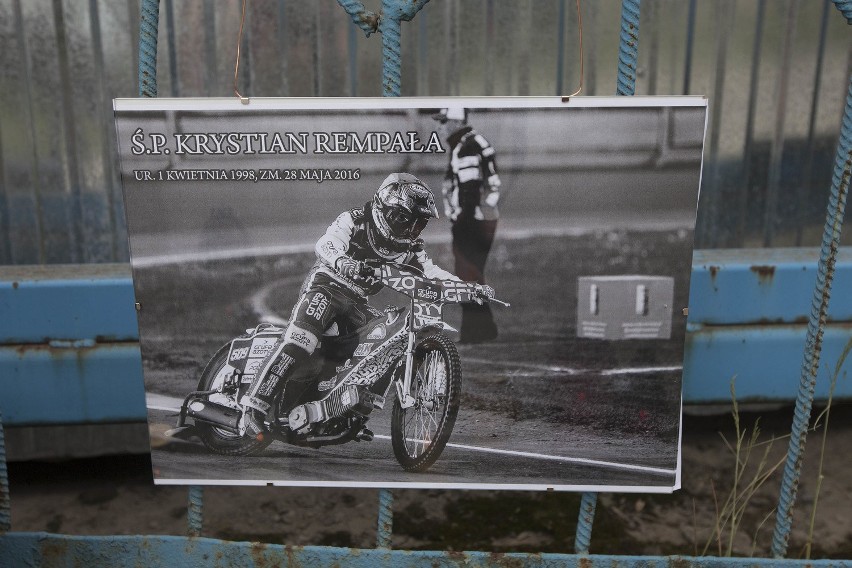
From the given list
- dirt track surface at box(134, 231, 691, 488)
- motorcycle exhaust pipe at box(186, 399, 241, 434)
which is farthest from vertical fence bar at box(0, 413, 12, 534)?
motorcycle exhaust pipe at box(186, 399, 241, 434)

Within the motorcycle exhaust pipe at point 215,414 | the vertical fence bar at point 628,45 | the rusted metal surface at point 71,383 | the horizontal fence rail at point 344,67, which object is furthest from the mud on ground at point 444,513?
the vertical fence bar at point 628,45

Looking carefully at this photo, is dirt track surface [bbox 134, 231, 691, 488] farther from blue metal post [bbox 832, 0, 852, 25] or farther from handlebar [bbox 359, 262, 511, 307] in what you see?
blue metal post [bbox 832, 0, 852, 25]

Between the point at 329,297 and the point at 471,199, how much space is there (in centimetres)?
35

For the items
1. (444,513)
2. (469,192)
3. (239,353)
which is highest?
(469,192)

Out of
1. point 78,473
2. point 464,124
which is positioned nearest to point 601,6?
point 464,124

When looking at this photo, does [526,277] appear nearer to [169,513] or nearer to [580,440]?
[580,440]

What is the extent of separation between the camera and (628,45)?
155 cm

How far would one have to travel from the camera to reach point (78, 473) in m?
3.23

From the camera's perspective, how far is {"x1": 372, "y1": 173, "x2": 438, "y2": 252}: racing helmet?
5.11ft

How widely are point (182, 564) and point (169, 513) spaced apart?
1171 mm

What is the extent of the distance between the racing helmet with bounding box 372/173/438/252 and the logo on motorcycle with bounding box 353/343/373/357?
211 mm

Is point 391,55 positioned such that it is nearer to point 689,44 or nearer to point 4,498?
point 4,498

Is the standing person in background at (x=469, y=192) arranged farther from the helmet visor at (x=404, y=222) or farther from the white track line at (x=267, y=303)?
the white track line at (x=267, y=303)

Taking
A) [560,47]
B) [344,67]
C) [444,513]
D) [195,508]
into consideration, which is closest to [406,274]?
[195,508]
